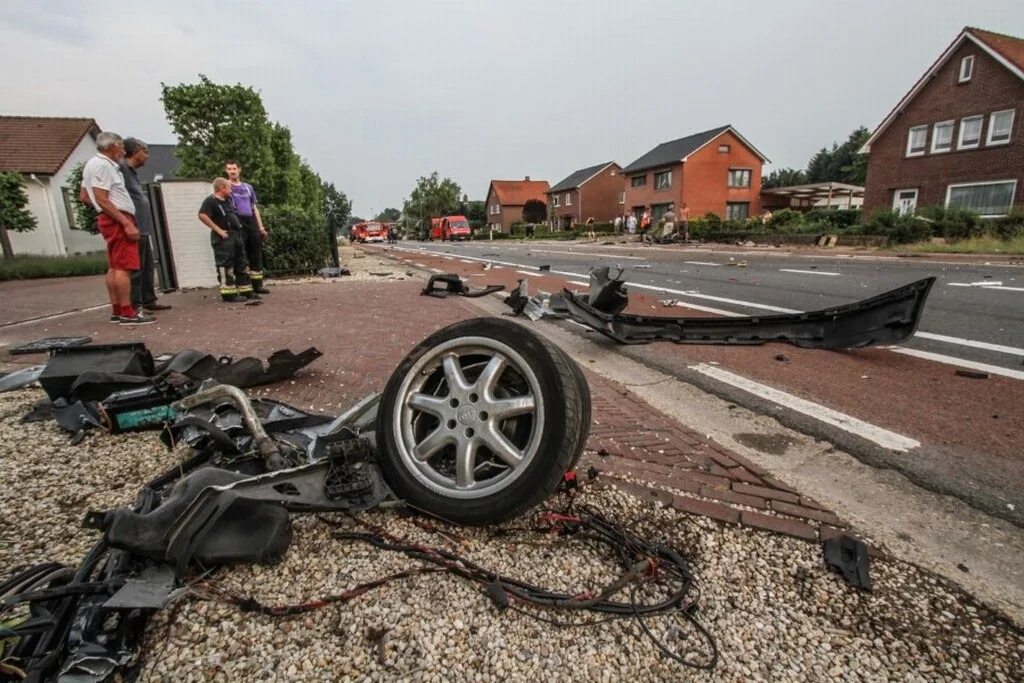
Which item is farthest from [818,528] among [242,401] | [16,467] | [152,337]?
[152,337]

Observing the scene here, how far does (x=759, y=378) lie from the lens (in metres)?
4.48

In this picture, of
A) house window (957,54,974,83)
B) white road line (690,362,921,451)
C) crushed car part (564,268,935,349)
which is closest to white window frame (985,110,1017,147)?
house window (957,54,974,83)

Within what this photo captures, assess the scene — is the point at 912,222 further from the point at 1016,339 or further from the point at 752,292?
the point at 1016,339

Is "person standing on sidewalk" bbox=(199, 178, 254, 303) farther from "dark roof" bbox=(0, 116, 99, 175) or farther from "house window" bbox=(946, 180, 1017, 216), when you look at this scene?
"house window" bbox=(946, 180, 1017, 216)

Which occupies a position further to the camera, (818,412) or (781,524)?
(818,412)

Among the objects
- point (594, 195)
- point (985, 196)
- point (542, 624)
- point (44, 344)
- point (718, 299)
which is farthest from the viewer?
point (594, 195)

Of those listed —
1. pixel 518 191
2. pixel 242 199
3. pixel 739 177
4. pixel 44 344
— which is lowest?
pixel 44 344

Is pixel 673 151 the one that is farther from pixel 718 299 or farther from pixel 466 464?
pixel 466 464

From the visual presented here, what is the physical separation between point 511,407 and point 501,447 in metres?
0.16

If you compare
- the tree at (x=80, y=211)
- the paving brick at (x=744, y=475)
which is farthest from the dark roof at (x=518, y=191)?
the paving brick at (x=744, y=475)

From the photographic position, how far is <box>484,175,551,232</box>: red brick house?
271 feet

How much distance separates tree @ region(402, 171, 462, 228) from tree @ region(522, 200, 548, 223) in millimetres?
18148

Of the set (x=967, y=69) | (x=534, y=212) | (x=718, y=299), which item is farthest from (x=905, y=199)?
(x=534, y=212)

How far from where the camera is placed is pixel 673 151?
51.6 m
